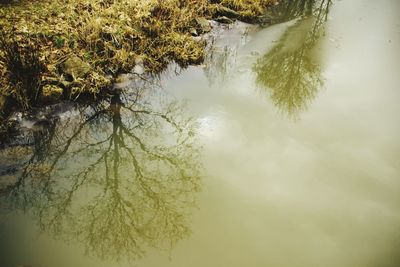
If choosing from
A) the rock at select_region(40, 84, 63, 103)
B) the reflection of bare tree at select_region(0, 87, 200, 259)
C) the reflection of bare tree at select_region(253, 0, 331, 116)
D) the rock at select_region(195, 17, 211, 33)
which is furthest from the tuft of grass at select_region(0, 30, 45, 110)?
the reflection of bare tree at select_region(253, 0, 331, 116)

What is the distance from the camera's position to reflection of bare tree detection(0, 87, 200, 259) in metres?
4.11

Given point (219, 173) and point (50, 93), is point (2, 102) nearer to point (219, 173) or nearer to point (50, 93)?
point (50, 93)

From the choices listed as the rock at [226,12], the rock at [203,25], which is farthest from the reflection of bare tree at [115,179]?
the rock at [226,12]

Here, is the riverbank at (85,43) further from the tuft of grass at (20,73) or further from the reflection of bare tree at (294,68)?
the reflection of bare tree at (294,68)

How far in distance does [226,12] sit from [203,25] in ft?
3.49

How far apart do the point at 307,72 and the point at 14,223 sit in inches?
238

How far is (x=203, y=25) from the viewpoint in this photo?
26.8ft

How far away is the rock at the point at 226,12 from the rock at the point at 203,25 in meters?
0.74

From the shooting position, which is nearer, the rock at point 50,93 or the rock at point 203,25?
the rock at point 50,93

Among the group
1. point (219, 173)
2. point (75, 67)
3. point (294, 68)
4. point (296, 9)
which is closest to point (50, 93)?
point (75, 67)

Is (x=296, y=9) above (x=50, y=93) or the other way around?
above

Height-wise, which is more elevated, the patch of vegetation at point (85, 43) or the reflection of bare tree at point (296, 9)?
the reflection of bare tree at point (296, 9)

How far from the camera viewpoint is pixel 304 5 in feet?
32.7

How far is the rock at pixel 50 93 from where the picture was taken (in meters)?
5.53
